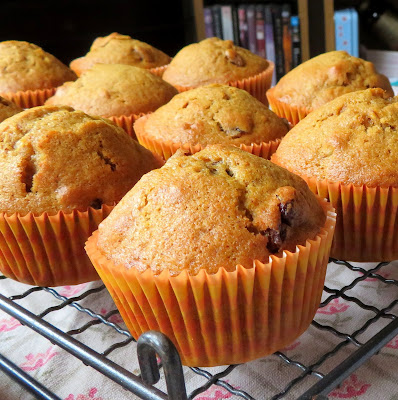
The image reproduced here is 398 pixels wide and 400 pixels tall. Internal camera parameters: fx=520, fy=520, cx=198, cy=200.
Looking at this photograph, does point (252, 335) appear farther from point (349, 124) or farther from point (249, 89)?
point (249, 89)

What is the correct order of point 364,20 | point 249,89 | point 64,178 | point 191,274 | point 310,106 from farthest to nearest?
point 364,20 → point 249,89 → point 310,106 → point 64,178 → point 191,274

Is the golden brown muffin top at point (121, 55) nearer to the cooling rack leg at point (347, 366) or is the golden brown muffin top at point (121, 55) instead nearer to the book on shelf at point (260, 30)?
the book on shelf at point (260, 30)

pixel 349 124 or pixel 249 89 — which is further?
pixel 249 89

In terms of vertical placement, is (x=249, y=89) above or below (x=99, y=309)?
above

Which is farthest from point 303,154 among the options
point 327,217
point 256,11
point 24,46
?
point 256,11

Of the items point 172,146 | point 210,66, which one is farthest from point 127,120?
point 210,66

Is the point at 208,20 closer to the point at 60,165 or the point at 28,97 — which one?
the point at 28,97

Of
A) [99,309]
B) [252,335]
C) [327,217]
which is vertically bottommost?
[99,309]

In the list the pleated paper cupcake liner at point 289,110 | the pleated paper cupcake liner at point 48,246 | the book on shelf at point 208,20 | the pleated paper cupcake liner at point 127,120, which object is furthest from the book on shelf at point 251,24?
the pleated paper cupcake liner at point 48,246
